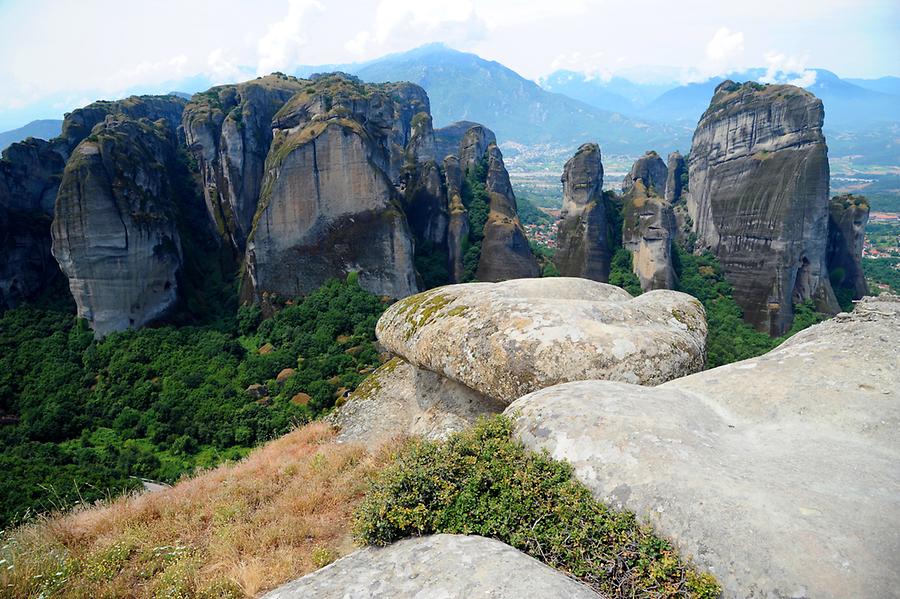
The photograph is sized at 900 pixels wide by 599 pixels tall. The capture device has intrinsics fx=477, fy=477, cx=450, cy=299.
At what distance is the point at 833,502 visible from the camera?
363cm

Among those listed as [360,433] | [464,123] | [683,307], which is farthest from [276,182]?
[464,123]

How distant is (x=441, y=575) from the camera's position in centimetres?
351

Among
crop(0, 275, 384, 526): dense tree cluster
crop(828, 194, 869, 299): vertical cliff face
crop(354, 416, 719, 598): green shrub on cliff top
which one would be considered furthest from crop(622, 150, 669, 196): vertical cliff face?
crop(354, 416, 719, 598): green shrub on cliff top

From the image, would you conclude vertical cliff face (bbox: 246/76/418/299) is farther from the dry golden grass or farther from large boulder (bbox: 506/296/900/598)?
large boulder (bbox: 506/296/900/598)

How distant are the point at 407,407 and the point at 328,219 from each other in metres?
22.0

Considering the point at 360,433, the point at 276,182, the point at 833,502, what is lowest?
the point at 360,433

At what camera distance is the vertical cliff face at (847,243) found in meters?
39.4

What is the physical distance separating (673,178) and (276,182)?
4404 cm

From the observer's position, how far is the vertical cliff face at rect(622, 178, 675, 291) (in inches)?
1513

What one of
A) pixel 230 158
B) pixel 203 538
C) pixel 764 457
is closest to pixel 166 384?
pixel 230 158

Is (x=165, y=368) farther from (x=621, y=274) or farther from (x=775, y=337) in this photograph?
(x=775, y=337)

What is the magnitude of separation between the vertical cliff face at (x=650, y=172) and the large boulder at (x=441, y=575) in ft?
170

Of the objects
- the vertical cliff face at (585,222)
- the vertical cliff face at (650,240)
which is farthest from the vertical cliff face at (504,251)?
the vertical cliff face at (650,240)

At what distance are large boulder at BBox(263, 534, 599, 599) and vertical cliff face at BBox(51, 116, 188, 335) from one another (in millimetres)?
29843
